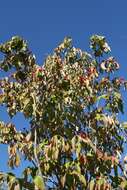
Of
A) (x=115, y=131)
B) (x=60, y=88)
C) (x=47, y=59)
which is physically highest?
(x=47, y=59)

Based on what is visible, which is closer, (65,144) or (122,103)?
(65,144)

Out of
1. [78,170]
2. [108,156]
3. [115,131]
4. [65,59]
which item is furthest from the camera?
[65,59]

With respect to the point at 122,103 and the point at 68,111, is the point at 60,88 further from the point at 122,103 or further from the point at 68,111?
the point at 122,103

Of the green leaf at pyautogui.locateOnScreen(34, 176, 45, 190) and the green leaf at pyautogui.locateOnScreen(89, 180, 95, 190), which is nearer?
the green leaf at pyautogui.locateOnScreen(34, 176, 45, 190)

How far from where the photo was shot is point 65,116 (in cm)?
1009

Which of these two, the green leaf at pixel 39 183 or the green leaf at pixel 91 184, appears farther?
the green leaf at pixel 91 184

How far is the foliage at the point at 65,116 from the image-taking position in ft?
30.1

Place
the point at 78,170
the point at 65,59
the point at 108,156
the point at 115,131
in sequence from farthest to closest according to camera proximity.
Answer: the point at 65,59 < the point at 115,131 < the point at 108,156 < the point at 78,170

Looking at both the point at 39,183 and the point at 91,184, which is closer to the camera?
the point at 39,183

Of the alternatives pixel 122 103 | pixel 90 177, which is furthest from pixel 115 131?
pixel 90 177

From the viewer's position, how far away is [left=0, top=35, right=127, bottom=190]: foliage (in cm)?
918

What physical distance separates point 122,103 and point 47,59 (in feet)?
6.36

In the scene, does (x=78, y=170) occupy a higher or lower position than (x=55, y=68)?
lower

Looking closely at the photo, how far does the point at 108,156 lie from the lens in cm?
961
